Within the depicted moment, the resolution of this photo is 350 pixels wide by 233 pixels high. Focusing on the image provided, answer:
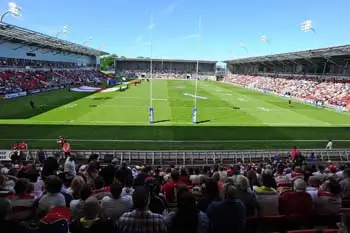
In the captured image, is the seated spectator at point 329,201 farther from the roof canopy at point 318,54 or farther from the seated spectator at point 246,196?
the roof canopy at point 318,54

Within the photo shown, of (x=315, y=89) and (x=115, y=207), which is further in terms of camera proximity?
(x=315, y=89)

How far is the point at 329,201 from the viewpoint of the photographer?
20.7ft

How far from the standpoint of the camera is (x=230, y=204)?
16.1 ft

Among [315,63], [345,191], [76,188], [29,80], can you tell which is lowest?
[345,191]

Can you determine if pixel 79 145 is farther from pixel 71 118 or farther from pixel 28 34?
pixel 28 34

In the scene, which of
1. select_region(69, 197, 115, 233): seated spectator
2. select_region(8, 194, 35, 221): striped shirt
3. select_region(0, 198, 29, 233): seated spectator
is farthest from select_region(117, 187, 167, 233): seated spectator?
select_region(8, 194, 35, 221): striped shirt

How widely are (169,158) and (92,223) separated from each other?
43.7ft

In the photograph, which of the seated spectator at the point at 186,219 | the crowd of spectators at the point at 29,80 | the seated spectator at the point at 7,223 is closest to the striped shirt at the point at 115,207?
the seated spectator at the point at 186,219

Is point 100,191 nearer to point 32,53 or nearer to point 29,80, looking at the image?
point 29,80

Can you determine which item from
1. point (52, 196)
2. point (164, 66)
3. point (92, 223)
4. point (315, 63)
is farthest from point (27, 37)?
point (164, 66)

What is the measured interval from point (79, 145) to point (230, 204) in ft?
61.3

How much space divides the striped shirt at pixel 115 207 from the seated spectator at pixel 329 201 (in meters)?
3.45

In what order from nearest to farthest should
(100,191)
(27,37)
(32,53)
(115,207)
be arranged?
1. (115,207)
2. (100,191)
3. (27,37)
4. (32,53)

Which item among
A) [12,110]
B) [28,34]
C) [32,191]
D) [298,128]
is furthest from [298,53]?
[32,191]
